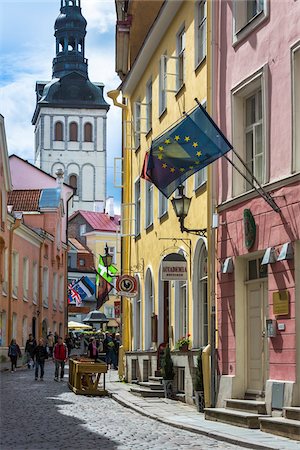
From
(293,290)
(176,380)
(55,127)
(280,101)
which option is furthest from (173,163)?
(55,127)

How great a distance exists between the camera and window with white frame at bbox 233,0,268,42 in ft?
58.1

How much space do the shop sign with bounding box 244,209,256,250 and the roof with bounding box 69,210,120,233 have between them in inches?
3116

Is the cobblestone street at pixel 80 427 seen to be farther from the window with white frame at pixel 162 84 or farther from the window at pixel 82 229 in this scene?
the window at pixel 82 229

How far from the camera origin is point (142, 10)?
3203 cm

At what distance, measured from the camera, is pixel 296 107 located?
621 inches

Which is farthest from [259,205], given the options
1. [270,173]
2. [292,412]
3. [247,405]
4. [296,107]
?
[292,412]

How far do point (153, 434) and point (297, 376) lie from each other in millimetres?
2345

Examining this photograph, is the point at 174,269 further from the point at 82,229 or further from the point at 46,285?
the point at 82,229

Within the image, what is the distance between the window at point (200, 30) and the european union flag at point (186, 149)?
15.5ft

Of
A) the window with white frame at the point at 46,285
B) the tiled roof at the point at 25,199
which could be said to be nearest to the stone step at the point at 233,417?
the window with white frame at the point at 46,285

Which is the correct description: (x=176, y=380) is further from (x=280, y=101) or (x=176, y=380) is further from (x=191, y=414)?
(x=280, y=101)

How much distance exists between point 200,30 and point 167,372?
7547mm

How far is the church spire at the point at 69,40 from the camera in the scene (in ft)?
409

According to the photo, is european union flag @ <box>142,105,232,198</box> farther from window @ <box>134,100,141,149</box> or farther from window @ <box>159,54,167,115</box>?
window @ <box>134,100,141,149</box>
